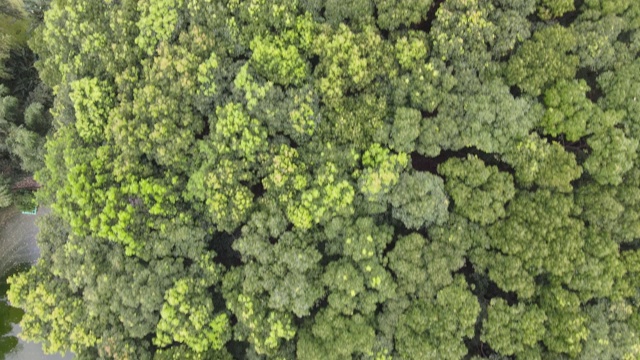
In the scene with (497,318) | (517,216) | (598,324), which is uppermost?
(517,216)

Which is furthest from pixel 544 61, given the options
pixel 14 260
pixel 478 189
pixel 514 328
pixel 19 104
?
pixel 14 260

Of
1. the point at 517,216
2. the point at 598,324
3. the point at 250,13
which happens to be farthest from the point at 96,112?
the point at 598,324

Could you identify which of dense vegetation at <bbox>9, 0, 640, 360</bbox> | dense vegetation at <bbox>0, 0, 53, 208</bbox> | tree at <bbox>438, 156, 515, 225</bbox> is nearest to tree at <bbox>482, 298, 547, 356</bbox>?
dense vegetation at <bbox>9, 0, 640, 360</bbox>

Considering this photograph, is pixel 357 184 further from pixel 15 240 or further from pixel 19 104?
pixel 15 240

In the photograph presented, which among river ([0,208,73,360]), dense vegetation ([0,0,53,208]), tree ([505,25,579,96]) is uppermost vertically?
tree ([505,25,579,96])

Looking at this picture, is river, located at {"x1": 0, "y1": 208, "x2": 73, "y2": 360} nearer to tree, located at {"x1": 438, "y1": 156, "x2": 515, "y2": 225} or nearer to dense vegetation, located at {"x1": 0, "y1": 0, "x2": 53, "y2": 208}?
dense vegetation, located at {"x1": 0, "y1": 0, "x2": 53, "y2": 208}

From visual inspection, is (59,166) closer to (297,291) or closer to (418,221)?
(297,291)
